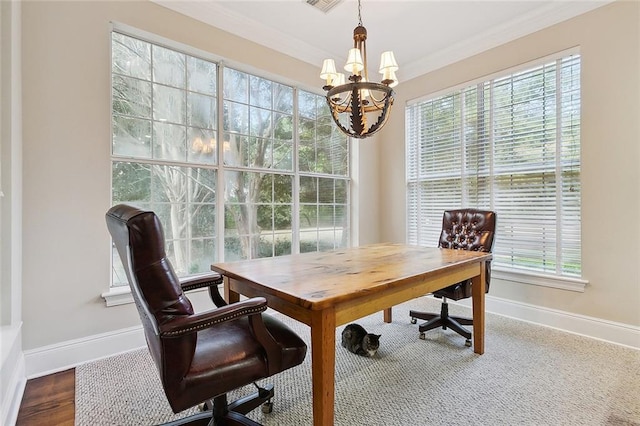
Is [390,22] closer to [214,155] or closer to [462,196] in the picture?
[462,196]

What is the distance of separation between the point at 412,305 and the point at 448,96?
2524 mm

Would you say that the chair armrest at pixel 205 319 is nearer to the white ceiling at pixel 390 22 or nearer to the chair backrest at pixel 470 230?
the chair backrest at pixel 470 230

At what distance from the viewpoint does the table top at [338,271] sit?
1.36 metres

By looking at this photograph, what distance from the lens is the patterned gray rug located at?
63.2 inches

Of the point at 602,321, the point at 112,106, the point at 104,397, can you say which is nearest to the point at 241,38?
the point at 112,106

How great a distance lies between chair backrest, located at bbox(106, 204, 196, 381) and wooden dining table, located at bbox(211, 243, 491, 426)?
438 mm

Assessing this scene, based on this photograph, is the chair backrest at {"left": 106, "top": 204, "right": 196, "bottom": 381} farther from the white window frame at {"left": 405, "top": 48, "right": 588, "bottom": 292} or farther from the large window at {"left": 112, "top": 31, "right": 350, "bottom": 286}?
the white window frame at {"left": 405, "top": 48, "right": 588, "bottom": 292}

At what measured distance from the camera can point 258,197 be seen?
3.29 meters

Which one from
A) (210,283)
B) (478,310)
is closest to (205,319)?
(210,283)

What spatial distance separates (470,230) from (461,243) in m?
0.15

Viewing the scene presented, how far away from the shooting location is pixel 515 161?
3119mm

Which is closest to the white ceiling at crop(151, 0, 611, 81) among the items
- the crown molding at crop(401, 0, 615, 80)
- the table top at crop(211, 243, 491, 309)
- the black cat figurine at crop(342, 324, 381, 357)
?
the crown molding at crop(401, 0, 615, 80)

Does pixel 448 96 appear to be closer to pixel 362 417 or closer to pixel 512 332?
pixel 512 332

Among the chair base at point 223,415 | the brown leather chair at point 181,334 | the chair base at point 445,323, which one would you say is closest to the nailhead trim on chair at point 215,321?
the brown leather chair at point 181,334
